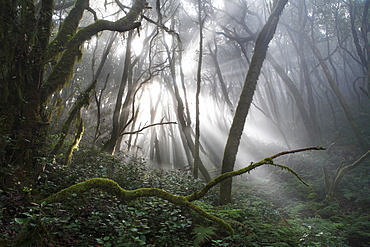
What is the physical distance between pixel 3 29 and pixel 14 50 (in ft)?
1.02

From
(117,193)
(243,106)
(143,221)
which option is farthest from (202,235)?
(243,106)

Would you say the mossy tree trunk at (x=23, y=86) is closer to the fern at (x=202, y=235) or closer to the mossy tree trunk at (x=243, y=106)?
the fern at (x=202, y=235)

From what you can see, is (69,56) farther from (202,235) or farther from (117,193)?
(202,235)

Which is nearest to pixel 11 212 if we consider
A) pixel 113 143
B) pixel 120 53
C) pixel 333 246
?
pixel 333 246

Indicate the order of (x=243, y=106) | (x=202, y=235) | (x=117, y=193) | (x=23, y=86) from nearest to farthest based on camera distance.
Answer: (x=117, y=193), (x=202, y=235), (x=23, y=86), (x=243, y=106)

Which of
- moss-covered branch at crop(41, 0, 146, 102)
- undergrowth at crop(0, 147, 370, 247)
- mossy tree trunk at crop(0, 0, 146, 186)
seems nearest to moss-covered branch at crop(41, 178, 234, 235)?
undergrowth at crop(0, 147, 370, 247)

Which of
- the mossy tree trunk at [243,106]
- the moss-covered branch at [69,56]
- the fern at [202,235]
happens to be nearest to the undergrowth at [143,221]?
the fern at [202,235]

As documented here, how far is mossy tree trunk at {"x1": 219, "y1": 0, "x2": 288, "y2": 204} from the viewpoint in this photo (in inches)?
187

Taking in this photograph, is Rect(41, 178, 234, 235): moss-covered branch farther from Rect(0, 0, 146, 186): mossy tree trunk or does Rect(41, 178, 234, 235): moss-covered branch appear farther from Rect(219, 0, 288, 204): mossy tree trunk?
Rect(219, 0, 288, 204): mossy tree trunk

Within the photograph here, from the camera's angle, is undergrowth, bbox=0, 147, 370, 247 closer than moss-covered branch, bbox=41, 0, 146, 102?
Yes

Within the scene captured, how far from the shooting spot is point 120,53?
1747 centimetres

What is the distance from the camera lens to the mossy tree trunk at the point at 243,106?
4.74m

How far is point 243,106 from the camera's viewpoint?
199 inches

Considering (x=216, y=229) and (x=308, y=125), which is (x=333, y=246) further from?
(x=308, y=125)
